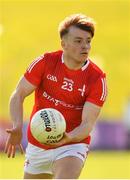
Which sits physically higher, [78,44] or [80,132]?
[78,44]

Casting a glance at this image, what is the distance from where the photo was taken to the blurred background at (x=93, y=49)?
23.0m

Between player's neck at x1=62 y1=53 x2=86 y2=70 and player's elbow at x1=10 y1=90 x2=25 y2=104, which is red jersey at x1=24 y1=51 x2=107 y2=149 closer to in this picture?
player's neck at x1=62 y1=53 x2=86 y2=70

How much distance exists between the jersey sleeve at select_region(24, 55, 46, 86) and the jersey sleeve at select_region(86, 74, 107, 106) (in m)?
0.64

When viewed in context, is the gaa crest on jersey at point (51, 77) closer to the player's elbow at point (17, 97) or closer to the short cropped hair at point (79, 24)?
the player's elbow at point (17, 97)

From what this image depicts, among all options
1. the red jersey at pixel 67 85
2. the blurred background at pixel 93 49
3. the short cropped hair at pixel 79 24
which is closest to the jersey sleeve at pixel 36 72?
the red jersey at pixel 67 85

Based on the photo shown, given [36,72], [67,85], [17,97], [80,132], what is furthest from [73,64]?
[80,132]

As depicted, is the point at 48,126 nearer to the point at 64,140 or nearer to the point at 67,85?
the point at 64,140

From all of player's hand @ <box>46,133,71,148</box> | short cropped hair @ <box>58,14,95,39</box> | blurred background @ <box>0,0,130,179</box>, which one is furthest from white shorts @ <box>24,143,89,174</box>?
blurred background @ <box>0,0,130,179</box>

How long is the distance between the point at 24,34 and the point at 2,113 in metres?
3.52

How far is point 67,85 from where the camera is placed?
914 centimetres

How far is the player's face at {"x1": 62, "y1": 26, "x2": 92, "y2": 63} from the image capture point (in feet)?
29.4

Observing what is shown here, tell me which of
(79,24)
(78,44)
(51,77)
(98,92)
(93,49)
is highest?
(79,24)

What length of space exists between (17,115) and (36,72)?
0.59 meters

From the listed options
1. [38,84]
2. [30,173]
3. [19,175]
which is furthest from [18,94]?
[19,175]
